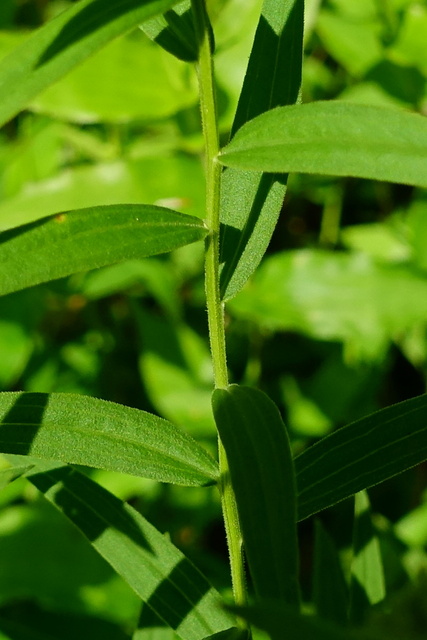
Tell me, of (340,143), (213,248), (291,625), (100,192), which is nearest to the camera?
(291,625)

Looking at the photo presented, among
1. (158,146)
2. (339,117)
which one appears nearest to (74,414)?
(339,117)

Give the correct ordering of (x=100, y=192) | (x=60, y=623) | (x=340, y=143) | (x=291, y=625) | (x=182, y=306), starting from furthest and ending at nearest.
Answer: (x=182, y=306)
(x=100, y=192)
(x=60, y=623)
(x=340, y=143)
(x=291, y=625)

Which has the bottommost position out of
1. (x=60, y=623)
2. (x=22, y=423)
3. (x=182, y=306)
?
(x=60, y=623)

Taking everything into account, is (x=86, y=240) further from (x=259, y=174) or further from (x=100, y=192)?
(x=100, y=192)

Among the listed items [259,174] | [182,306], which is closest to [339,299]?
[182,306]

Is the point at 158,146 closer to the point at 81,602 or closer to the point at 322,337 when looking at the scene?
the point at 322,337

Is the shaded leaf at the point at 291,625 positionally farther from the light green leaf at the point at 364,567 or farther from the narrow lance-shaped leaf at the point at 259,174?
the light green leaf at the point at 364,567
